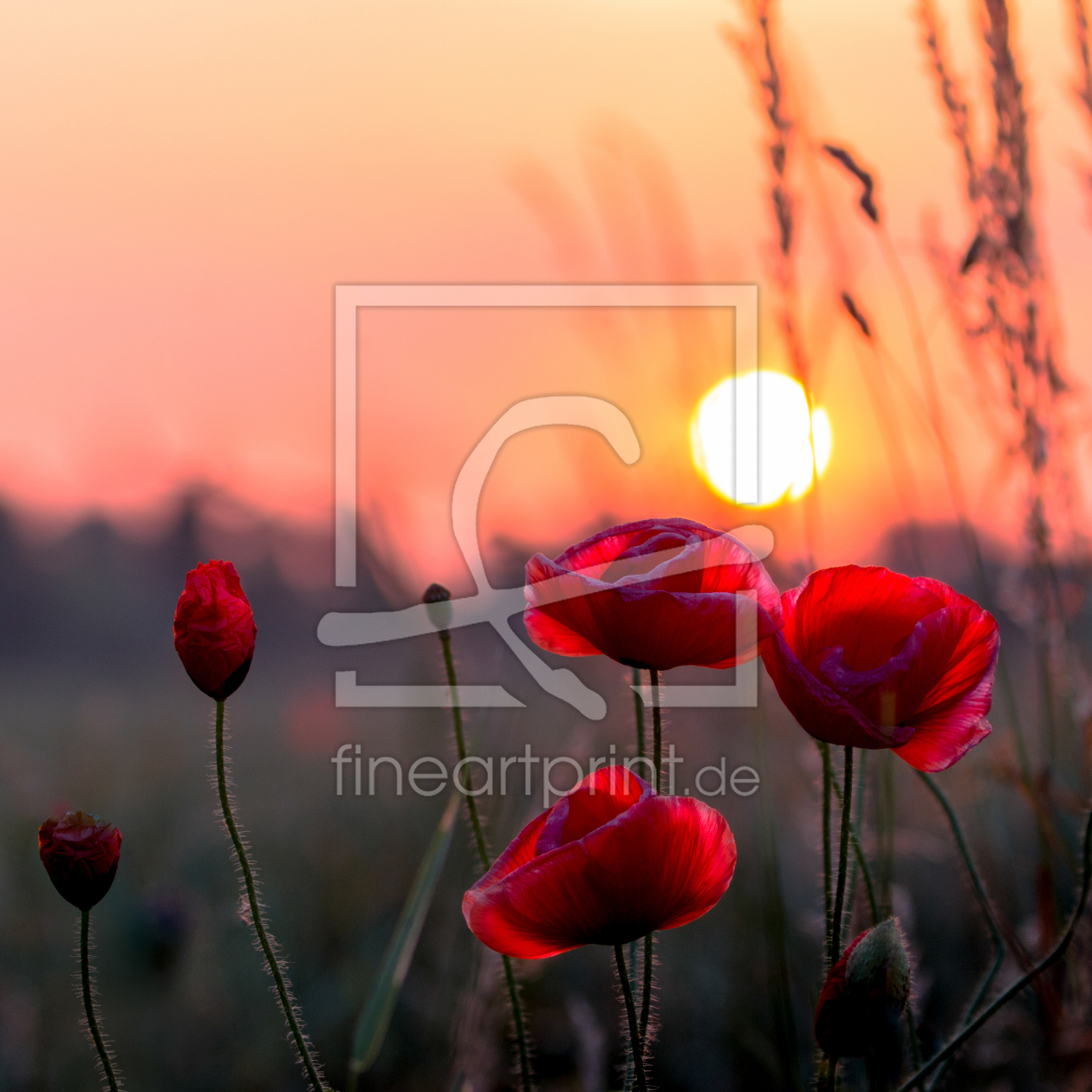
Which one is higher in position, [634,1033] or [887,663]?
[887,663]

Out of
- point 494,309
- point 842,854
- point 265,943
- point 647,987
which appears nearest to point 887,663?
point 842,854

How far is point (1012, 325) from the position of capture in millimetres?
1057

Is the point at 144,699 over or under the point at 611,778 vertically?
under

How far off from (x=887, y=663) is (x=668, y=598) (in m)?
0.12

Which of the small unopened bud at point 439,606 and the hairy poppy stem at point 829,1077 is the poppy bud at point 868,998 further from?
the small unopened bud at point 439,606

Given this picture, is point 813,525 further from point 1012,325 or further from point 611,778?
point 611,778

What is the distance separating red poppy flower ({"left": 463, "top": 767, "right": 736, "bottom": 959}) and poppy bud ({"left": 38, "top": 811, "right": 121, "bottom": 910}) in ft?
0.68

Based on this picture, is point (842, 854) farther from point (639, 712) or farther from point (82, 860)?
point (82, 860)

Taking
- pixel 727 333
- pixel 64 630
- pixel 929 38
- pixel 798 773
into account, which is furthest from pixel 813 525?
pixel 64 630

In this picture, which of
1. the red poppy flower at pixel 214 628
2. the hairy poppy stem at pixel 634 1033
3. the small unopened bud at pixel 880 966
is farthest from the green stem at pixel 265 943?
the small unopened bud at pixel 880 966

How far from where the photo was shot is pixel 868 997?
0.50 meters

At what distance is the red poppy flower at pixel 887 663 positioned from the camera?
51 centimetres

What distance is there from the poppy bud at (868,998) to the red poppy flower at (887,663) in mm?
96

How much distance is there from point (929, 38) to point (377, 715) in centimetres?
228
